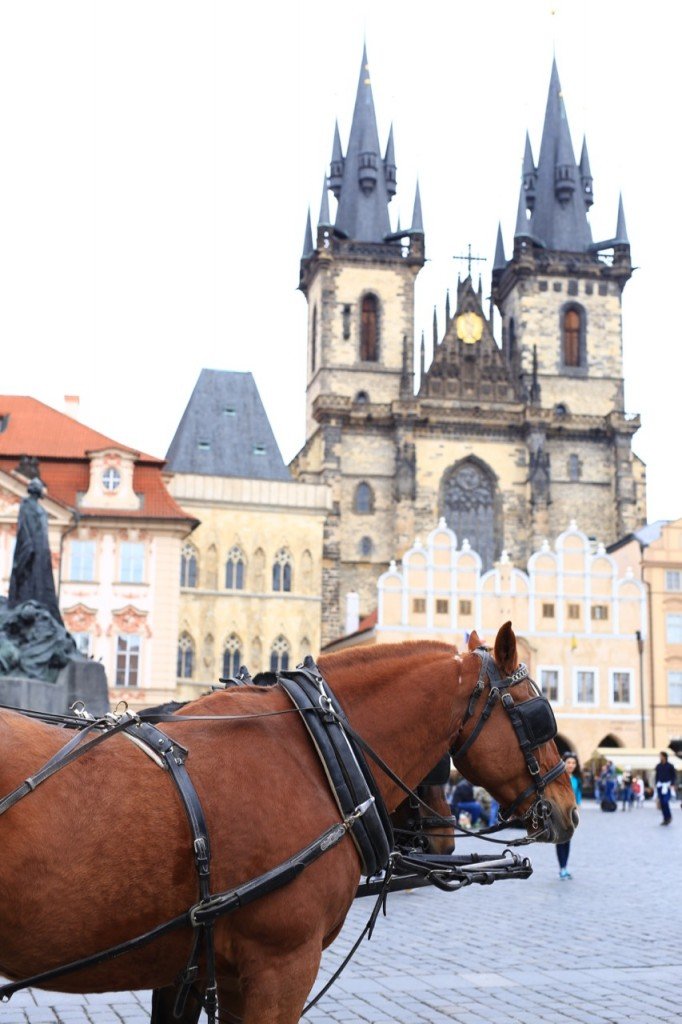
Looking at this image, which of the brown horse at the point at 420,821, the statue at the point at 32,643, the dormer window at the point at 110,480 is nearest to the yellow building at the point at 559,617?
the dormer window at the point at 110,480

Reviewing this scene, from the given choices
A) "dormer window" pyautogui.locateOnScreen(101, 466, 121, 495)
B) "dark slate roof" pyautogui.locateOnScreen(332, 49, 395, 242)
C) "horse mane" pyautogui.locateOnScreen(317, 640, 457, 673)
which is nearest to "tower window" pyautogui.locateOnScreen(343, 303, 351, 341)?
"dark slate roof" pyautogui.locateOnScreen(332, 49, 395, 242)

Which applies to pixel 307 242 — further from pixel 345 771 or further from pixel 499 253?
pixel 345 771

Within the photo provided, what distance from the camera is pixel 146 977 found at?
3.54 m

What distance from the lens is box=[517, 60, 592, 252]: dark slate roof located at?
2574 inches

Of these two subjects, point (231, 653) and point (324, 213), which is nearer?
point (231, 653)

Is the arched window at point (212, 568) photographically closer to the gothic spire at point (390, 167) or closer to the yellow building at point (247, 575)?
the yellow building at point (247, 575)

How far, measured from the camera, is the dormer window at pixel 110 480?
3803 cm

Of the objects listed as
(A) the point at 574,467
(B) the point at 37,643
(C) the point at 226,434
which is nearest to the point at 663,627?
(A) the point at 574,467

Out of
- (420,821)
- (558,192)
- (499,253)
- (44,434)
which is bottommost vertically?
(420,821)

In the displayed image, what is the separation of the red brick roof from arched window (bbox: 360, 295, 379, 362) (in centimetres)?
2311

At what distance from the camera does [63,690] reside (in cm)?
1545

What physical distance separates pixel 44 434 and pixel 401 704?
36.7m

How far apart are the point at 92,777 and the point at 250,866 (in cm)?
52

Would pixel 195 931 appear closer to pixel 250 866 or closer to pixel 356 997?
pixel 250 866
